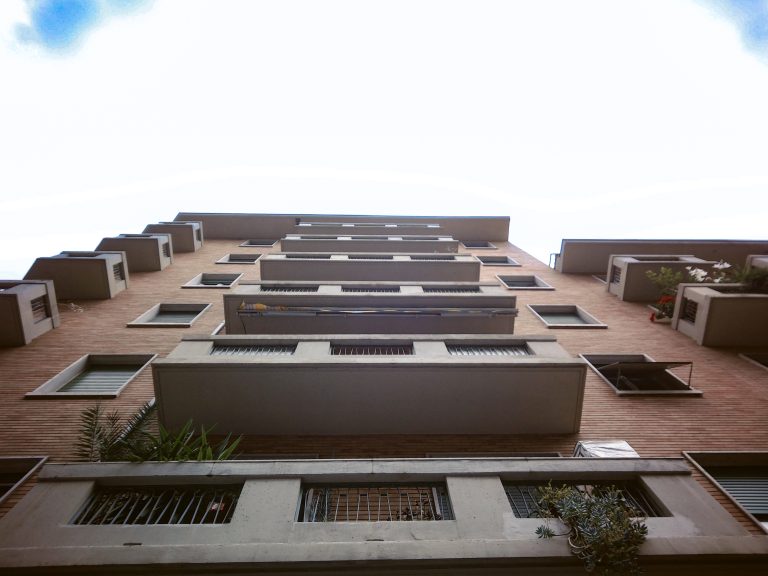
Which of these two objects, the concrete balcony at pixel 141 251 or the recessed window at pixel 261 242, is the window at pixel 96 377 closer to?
the concrete balcony at pixel 141 251

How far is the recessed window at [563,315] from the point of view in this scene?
52.7 ft

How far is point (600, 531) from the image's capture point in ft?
14.2

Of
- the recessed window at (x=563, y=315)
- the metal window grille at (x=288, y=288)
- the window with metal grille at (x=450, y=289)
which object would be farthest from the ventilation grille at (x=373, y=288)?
the recessed window at (x=563, y=315)

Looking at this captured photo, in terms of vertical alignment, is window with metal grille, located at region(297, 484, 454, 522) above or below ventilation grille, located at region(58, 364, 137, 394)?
above

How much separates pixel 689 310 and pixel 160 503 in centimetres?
1843

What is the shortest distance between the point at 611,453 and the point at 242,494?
24.8 ft

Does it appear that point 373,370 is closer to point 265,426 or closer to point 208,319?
point 265,426

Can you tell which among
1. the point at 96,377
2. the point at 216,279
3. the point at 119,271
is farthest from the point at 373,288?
the point at 119,271

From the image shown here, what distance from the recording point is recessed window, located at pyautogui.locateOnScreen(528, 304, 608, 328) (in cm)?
1607

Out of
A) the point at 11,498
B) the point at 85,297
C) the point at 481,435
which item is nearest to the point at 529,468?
the point at 481,435

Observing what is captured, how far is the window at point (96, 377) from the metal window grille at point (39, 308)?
11.3ft

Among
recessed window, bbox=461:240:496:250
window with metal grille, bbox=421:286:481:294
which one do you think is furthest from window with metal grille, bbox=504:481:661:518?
recessed window, bbox=461:240:496:250

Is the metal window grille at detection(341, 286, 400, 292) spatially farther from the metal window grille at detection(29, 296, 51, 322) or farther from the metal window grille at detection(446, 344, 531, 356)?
the metal window grille at detection(29, 296, 51, 322)

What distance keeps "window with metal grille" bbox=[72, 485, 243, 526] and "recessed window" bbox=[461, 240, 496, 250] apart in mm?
27027
